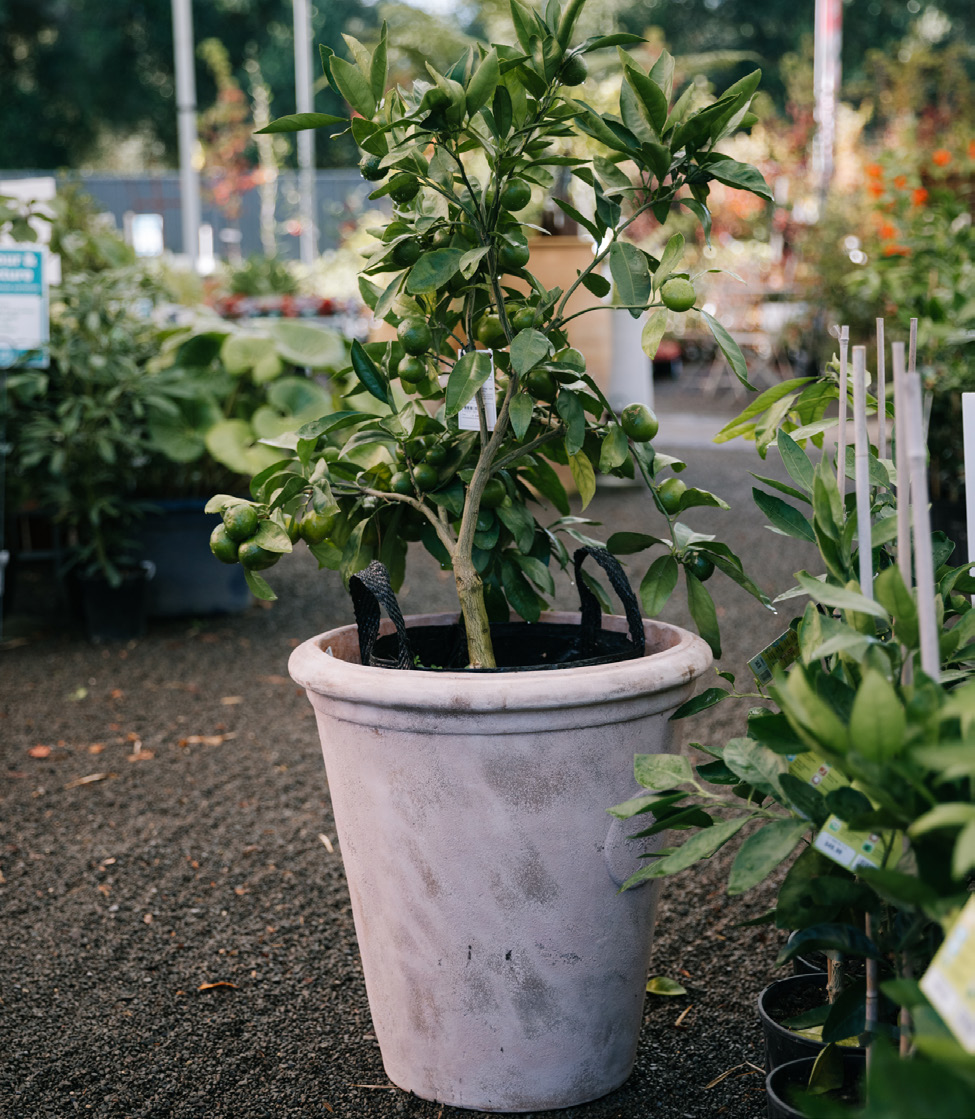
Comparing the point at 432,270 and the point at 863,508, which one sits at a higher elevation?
the point at 432,270

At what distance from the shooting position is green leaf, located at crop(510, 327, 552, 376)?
4.24 ft

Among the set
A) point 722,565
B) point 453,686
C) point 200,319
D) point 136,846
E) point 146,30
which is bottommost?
point 136,846

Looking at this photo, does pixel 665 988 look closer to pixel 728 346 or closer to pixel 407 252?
pixel 728 346

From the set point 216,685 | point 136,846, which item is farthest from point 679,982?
point 216,685

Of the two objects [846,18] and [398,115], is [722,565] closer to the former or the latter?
[398,115]

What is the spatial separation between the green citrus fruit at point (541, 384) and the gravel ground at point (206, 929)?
1.68 ft

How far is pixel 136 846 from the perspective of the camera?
242cm

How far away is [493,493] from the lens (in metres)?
1.57

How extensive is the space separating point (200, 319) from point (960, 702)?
4.29 m

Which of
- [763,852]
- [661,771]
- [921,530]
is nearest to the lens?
[921,530]

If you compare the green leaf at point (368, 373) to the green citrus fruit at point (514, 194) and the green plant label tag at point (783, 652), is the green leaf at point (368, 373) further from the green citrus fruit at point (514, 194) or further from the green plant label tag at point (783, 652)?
the green plant label tag at point (783, 652)

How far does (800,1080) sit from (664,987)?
A: 24.0 inches

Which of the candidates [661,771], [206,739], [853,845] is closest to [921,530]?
[853,845]

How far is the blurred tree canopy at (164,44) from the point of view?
982 inches
